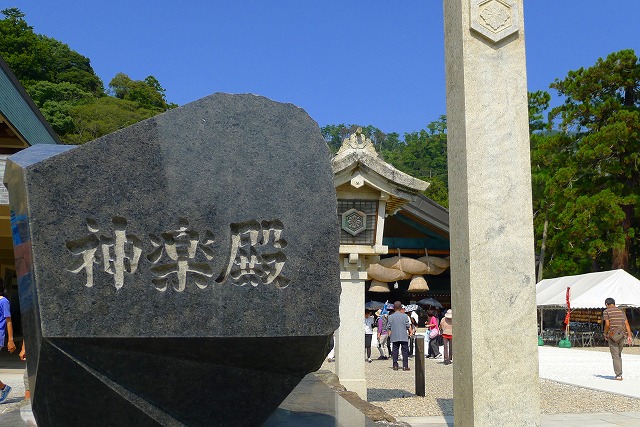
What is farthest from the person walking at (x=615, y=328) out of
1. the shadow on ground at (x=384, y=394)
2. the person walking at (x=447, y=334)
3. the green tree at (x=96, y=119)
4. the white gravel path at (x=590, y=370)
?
the green tree at (x=96, y=119)

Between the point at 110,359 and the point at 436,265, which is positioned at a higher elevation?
the point at 436,265

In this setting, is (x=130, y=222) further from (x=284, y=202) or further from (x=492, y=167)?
(x=492, y=167)

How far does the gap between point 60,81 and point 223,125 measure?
4443 centimetres

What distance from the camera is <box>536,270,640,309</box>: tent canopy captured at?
19.6m

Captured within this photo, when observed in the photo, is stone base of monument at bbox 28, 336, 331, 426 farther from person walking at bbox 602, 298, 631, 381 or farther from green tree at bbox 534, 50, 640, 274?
green tree at bbox 534, 50, 640, 274

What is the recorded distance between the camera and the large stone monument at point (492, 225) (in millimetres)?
6109

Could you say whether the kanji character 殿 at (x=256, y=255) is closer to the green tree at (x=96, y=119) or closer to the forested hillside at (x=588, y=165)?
the forested hillside at (x=588, y=165)

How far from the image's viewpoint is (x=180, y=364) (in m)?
3.32

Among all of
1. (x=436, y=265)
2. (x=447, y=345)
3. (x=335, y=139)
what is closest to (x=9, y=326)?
(x=447, y=345)

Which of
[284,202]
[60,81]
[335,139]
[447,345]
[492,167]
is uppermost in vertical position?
[335,139]

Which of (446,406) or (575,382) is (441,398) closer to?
(446,406)

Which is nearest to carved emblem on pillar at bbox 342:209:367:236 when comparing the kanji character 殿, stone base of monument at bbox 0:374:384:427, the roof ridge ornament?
the roof ridge ornament

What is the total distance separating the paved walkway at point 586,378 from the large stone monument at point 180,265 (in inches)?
192

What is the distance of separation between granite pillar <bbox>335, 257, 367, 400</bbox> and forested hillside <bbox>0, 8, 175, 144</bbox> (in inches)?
998
